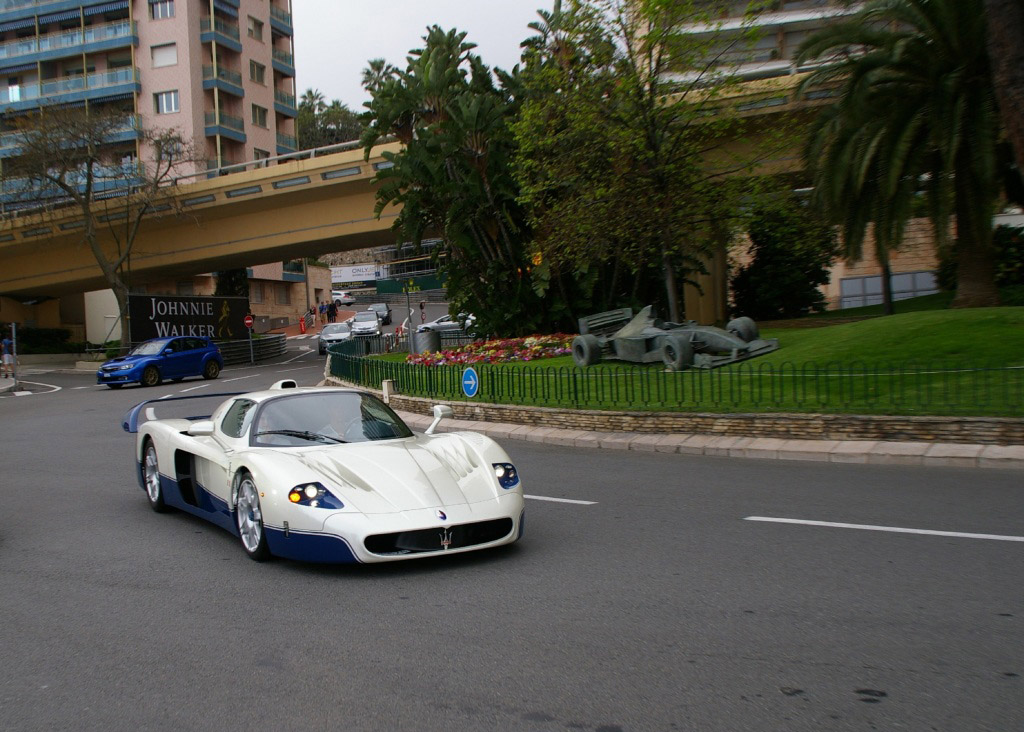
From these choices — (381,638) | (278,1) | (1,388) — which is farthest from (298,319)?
(381,638)

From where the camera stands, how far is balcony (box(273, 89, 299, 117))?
2707 inches

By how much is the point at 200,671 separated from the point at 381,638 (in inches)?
37.6

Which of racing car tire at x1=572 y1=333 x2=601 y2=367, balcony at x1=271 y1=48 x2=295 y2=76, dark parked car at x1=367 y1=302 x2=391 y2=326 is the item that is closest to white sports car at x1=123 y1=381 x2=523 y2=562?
racing car tire at x1=572 y1=333 x2=601 y2=367

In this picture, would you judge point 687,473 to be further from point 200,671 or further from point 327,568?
point 200,671

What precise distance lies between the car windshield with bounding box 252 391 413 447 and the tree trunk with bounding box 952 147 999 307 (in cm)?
1510

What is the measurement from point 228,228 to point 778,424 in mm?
35810

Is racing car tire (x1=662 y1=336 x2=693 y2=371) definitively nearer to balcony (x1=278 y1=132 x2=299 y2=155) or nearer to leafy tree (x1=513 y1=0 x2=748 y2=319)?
leafy tree (x1=513 y1=0 x2=748 y2=319)

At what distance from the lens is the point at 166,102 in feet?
200

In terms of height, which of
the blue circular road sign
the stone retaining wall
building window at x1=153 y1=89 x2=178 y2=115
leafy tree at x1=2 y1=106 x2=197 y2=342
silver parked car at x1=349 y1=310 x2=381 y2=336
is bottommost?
the stone retaining wall

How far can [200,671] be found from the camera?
4723 millimetres

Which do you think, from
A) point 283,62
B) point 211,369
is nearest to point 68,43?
point 283,62

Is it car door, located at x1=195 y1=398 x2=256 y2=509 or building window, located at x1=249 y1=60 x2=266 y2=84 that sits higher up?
building window, located at x1=249 y1=60 x2=266 y2=84

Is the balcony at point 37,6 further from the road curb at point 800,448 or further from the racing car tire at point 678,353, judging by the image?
the road curb at point 800,448

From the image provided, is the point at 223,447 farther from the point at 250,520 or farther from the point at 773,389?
the point at 773,389
